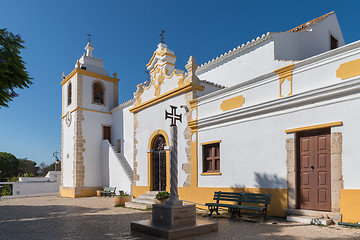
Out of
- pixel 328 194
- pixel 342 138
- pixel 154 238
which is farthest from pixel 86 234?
pixel 342 138

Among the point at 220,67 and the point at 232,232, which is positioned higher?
the point at 220,67

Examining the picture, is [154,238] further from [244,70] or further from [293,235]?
[244,70]

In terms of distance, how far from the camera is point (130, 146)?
1708cm

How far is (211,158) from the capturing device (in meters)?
9.89

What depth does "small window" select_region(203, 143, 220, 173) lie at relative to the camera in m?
9.75

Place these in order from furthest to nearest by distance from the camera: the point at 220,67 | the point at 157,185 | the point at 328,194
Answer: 1. the point at 220,67
2. the point at 157,185
3. the point at 328,194

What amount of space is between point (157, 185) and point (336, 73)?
26.9 ft

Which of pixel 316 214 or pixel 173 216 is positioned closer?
pixel 173 216

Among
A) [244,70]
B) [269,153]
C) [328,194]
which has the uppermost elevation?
[244,70]

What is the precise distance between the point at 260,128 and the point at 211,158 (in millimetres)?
2255

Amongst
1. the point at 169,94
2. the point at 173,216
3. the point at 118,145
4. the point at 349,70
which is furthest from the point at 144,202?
the point at 349,70

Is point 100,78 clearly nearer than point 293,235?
No

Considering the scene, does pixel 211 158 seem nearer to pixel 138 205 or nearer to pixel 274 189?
pixel 274 189

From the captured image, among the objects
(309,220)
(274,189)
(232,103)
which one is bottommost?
(309,220)
